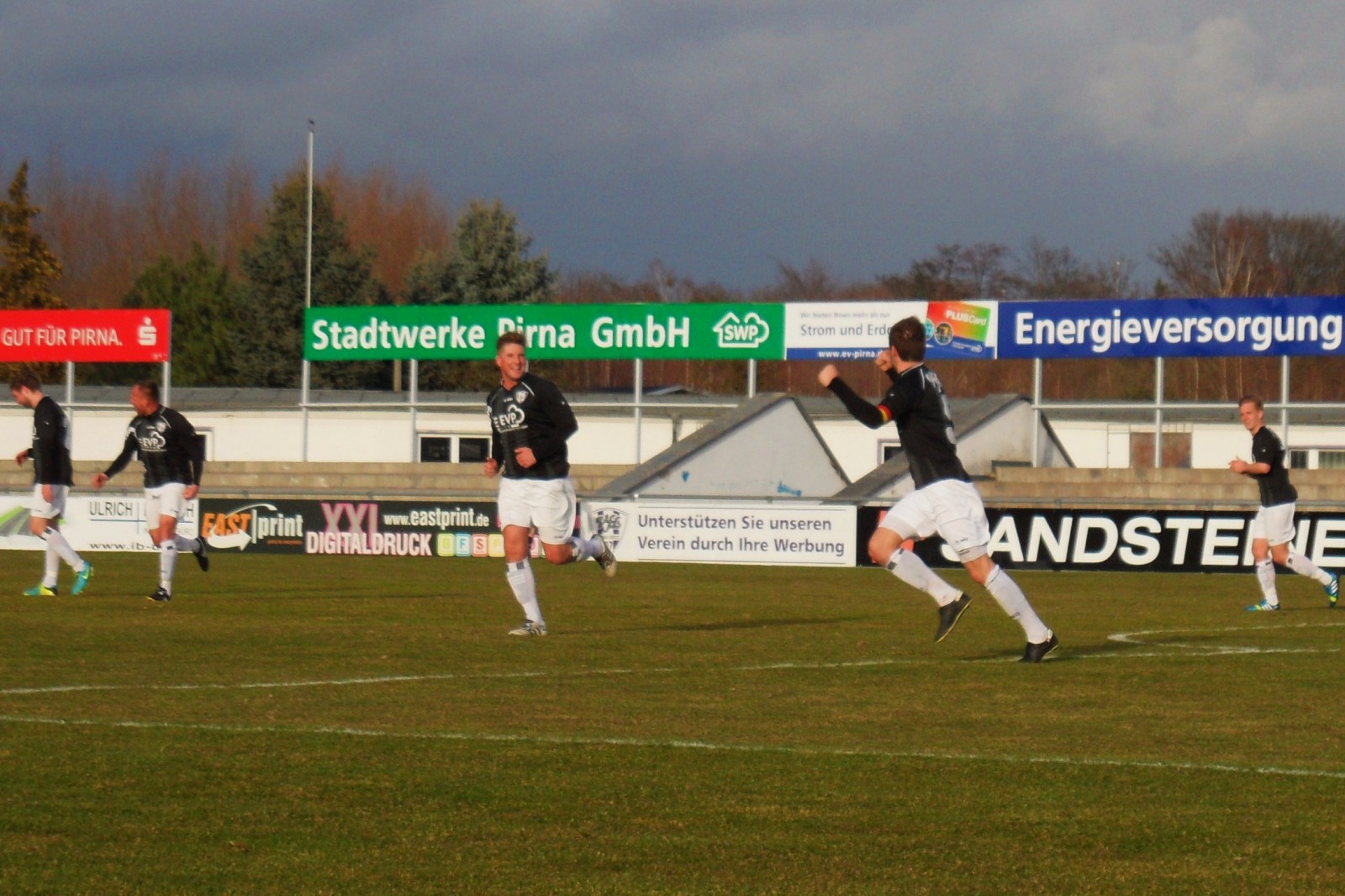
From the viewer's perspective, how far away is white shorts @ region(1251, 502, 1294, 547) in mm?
17984

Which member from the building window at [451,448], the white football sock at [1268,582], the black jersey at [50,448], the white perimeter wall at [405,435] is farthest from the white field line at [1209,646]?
the building window at [451,448]

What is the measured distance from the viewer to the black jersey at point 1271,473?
17734 millimetres

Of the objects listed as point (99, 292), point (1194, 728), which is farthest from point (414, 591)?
point (99, 292)

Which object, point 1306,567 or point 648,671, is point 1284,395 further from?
point 648,671

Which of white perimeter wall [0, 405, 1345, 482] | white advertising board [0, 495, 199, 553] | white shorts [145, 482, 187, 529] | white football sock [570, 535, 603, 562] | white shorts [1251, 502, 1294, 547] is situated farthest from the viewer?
white perimeter wall [0, 405, 1345, 482]

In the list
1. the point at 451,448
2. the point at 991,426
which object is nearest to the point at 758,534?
the point at 991,426

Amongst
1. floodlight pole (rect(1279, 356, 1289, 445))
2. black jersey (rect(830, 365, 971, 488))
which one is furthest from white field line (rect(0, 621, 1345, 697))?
floodlight pole (rect(1279, 356, 1289, 445))

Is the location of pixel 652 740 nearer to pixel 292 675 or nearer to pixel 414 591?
pixel 292 675

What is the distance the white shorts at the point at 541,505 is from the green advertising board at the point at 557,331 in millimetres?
22404

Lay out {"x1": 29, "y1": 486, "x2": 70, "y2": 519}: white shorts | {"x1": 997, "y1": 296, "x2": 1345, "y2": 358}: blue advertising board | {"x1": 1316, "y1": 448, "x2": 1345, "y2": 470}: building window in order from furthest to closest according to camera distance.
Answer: {"x1": 1316, "y1": 448, "x2": 1345, "y2": 470}: building window < {"x1": 997, "y1": 296, "x2": 1345, "y2": 358}: blue advertising board < {"x1": 29, "y1": 486, "x2": 70, "y2": 519}: white shorts

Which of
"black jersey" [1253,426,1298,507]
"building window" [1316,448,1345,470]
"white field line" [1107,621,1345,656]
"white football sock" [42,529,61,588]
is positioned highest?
"building window" [1316,448,1345,470]

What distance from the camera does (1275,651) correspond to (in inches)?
512

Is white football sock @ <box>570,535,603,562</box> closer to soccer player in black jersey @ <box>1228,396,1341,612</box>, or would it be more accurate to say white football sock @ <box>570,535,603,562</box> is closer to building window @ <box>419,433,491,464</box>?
soccer player in black jersey @ <box>1228,396,1341,612</box>

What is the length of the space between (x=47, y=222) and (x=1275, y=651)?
8431 centimetres
